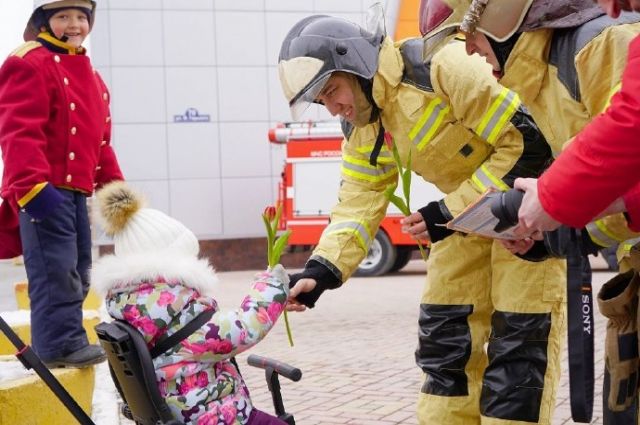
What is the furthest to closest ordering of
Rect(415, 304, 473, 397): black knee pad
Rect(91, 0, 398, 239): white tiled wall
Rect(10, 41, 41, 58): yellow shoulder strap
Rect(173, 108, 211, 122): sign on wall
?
1. Rect(173, 108, 211, 122): sign on wall
2. Rect(91, 0, 398, 239): white tiled wall
3. Rect(10, 41, 41, 58): yellow shoulder strap
4. Rect(415, 304, 473, 397): black knee pad

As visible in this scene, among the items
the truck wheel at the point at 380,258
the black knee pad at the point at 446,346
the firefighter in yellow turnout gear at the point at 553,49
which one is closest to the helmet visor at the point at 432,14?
the firefighter in yellow turnout gear at the point at 553,49

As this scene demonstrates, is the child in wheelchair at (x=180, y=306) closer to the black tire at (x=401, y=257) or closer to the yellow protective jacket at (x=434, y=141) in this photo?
the yellow protective jacket at (x=434, y=141)

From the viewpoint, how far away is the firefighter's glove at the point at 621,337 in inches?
117

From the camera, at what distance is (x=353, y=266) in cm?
388

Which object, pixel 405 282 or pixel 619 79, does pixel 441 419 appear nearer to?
pixel 619 79

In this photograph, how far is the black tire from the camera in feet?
48.9

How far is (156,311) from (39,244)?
1848 millimetres

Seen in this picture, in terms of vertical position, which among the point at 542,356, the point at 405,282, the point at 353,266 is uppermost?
the point at 353,266

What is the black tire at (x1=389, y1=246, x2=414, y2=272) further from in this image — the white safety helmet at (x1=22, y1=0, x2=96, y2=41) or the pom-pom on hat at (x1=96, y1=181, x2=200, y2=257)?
the pom-pom on hat at (x1=96, y1=181, x2=200, y2=257)

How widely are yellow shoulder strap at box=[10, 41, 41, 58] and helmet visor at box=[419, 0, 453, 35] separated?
7.64ft

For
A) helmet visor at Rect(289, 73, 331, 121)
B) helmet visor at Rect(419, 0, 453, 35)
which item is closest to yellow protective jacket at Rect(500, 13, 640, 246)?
helmet visor at Rect(419, 0, 453, 35)

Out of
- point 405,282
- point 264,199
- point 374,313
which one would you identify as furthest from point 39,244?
point 264,199

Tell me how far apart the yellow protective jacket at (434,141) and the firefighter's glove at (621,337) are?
53cm

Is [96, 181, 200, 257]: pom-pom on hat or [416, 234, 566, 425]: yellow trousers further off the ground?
[96, 181, 200, 257]: pom-pom on hat
